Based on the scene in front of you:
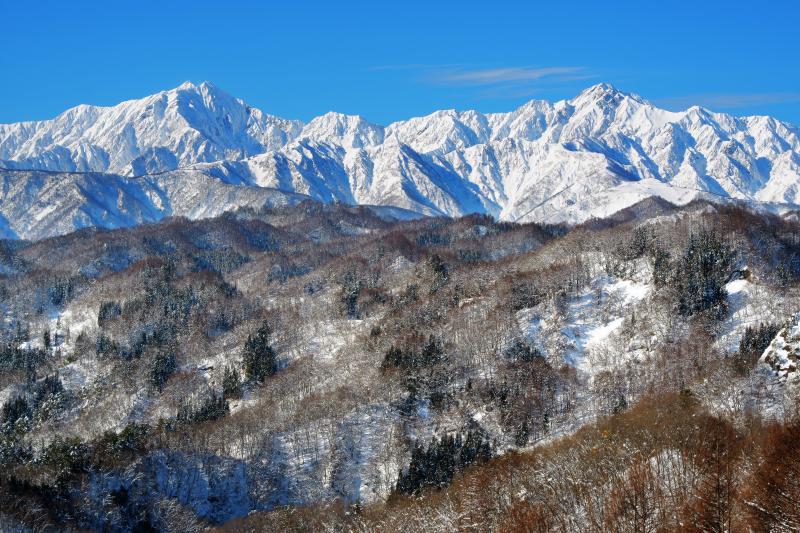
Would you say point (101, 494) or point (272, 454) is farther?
point (272, 454)

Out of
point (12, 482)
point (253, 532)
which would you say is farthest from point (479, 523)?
point (12, 482)

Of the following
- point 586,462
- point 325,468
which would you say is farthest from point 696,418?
→ point 325,468

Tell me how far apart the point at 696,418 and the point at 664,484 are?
142 ft

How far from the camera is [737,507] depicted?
6297 centimetres

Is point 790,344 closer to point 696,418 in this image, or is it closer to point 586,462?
point 696,418

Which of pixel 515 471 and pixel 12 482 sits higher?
pixel 12 482

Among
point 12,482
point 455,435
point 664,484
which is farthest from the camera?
point 455,435

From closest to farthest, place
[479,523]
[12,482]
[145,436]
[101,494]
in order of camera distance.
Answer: [479,523]
[12,482]
[101,494]
[145,436]

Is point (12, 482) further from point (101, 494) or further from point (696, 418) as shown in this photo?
point (696, 418)

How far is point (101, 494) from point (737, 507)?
413 ft

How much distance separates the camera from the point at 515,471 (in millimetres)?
122812

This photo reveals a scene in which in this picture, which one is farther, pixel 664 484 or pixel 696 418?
pixel 696 418

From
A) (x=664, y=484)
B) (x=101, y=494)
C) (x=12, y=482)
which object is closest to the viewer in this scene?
(x=664, y=484)

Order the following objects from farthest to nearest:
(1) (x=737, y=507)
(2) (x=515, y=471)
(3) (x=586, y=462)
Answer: (2) (x=515, y=471) < (3) (x=586, y=462) < (1) (x=737, y=507)
